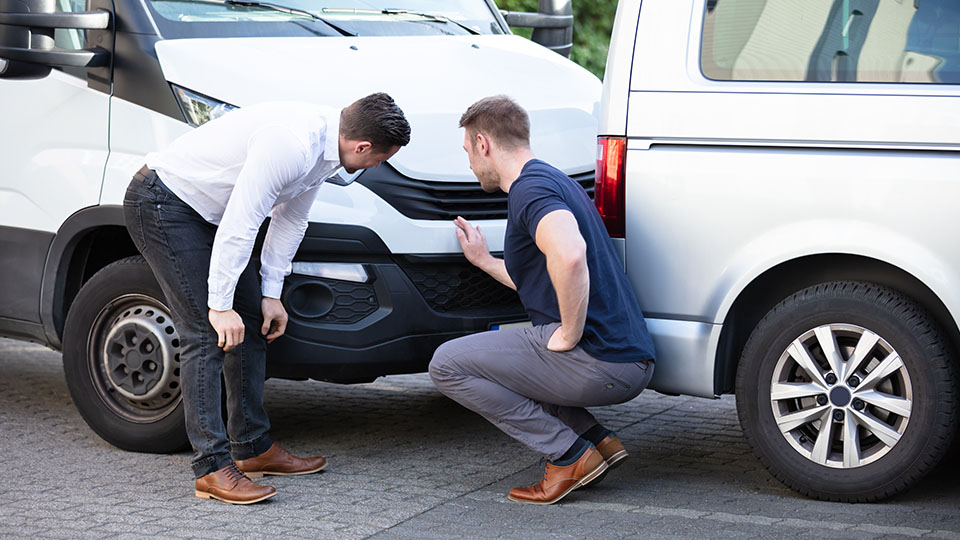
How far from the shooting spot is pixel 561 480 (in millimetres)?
4559

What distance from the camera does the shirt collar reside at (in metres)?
4.52

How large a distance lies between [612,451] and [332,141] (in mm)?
1503

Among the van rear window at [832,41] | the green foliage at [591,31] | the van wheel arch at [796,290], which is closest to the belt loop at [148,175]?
the van rear window at [832,41]

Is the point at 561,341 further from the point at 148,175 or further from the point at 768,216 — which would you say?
the point at 148,175

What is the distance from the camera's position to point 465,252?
191 inches

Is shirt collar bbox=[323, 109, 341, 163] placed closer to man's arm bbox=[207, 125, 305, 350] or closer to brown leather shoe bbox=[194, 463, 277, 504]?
man's arm bbox=[207, 125, 305, 350]

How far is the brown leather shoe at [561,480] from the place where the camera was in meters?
4.55

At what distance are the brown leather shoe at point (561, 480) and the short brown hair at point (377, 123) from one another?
4.12 feet

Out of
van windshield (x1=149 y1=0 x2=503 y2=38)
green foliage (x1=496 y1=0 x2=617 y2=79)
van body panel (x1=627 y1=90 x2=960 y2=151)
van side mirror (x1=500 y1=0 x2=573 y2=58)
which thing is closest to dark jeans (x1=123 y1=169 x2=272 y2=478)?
van windshield (x1=149 y1=0 x2=503 y2=38)

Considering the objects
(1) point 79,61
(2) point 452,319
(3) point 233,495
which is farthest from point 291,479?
(1) point 79,61

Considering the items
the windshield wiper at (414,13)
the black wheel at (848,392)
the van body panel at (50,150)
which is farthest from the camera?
the windshield wiper at (414,13)

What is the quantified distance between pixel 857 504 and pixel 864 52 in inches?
59.9

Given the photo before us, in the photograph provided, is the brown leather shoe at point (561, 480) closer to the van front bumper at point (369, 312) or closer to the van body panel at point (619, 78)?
the van front bumper at point (369, 312)

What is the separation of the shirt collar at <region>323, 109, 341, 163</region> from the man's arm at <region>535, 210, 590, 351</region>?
0.77 metres
